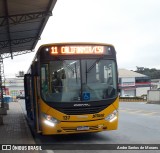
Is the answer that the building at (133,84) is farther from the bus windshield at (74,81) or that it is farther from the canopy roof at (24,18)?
the bus windshield at (74,81)

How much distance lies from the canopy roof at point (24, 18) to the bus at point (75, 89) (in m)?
5.84

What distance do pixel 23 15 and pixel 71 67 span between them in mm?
9061

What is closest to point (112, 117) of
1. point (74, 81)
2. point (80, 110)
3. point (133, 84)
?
point (80, 110)

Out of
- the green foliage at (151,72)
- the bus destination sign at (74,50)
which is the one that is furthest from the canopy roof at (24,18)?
the green foliage at (151,72)

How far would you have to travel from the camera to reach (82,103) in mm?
11273

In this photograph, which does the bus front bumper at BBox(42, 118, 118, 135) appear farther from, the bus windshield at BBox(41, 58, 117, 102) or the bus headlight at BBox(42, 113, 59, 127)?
the bus windshield at BBox(41, 58, 117, 102)

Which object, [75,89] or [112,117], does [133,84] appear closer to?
[112,117]

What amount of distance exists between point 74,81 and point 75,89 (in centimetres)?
25

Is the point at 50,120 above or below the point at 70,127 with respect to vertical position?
above

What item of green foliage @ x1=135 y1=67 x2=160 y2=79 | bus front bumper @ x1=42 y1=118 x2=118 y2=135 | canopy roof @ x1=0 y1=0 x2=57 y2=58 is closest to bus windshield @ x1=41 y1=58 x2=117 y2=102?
bus front bumper @ x1=42 y1=118 x2=118 y2=135

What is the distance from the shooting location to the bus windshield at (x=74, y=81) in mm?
11273

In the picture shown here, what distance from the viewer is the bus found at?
1119cm

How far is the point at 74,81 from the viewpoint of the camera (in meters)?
11.4

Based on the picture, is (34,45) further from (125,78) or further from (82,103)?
(125,78)
